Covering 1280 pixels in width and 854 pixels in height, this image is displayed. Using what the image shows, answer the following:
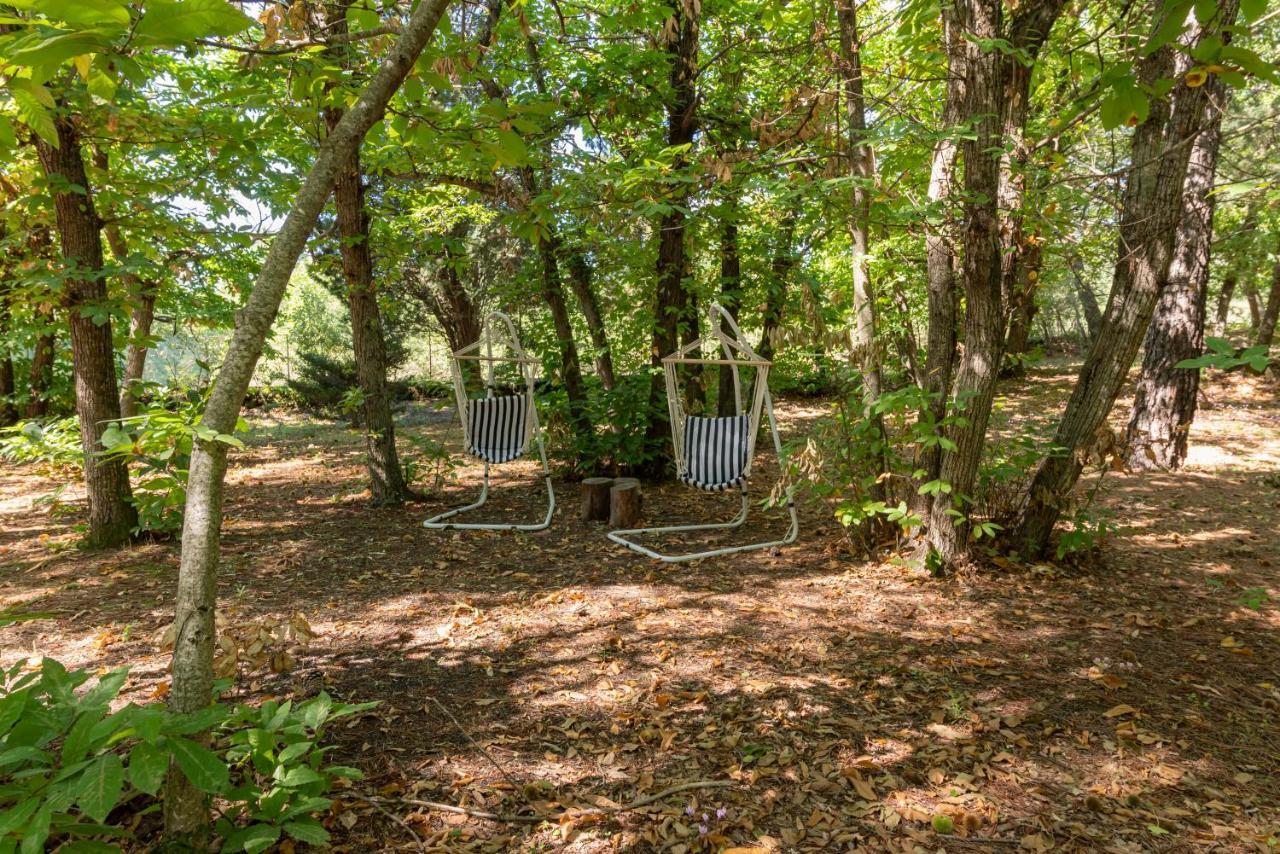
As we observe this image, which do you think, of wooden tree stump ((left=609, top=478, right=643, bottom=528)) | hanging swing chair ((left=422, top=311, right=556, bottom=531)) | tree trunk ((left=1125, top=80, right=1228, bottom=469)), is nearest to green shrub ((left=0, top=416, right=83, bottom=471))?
hanging swing chair ((left=422, top=311, right=556, bottom=531))

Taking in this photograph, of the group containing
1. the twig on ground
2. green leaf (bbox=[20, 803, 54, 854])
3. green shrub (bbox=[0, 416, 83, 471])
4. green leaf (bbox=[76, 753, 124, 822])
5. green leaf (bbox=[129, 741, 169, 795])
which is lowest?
the twig on ground

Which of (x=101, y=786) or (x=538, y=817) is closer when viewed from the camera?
(x=101, y=786)

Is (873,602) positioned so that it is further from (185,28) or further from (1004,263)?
(185,28)

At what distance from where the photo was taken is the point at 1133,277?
10.5ft

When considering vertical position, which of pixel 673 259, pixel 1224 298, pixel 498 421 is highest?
pixel 1224 298

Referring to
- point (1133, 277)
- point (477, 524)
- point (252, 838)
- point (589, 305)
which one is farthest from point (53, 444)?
point (1133, 277)

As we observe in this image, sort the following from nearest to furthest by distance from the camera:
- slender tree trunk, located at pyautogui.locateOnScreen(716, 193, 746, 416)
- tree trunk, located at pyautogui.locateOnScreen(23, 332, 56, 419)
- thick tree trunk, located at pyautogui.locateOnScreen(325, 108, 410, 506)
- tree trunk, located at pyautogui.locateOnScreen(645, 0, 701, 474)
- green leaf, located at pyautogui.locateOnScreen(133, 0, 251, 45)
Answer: green leaf, located at pyautogui.locateOnScreen(133, 0, 251, 45), thick tree trunk, located at pyautogui.locateOnScreen(325, 108, 410, 506), tree trunk, located at pyautogui.locateOnScreen(645, 0, 701, 474), slender tree trunk, located at pyautogui.locateOnScreen(716, 193, 746, 416), tree trunk, located at pyautogui.locateOnScreen(23, 332, 56, 419)

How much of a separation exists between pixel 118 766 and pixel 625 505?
3618 millimetres

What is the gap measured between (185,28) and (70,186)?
10.1ft

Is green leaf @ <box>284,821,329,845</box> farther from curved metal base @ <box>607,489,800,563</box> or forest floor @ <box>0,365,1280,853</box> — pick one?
curved metal base @ <box>607,489,800,563</box>

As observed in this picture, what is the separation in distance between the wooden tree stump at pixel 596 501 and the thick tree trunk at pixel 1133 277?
103 inches

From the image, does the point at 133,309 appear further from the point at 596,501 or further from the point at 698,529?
the point at 698,529

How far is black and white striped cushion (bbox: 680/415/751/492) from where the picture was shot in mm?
4410

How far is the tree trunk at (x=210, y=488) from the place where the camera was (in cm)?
134
